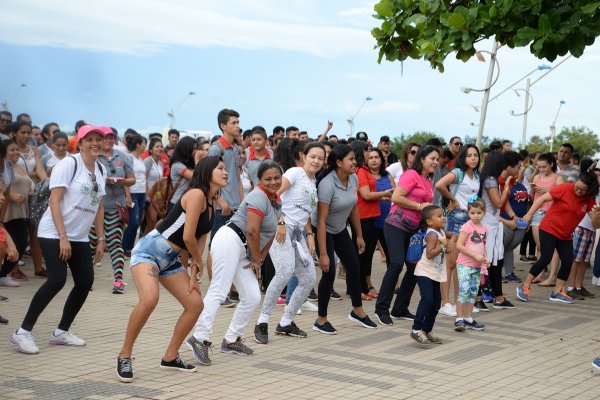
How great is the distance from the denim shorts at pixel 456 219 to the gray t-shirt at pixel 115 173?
4.27 meters

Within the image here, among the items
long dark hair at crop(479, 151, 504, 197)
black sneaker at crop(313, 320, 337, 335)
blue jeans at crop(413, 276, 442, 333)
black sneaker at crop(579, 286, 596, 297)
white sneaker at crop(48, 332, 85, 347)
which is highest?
long dark hair at crop(479, 151, 504, 197)

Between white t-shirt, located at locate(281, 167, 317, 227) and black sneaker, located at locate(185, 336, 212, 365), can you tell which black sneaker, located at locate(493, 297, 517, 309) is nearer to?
white t-shirt, located at locate(281, 167, 317, 227)

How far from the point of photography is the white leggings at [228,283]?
7.54 m

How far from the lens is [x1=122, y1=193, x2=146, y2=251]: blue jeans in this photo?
14570 mm

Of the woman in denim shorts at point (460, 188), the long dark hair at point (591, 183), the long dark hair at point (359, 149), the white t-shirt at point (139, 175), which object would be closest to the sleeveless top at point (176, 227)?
the long dark hair at point (359, 149)

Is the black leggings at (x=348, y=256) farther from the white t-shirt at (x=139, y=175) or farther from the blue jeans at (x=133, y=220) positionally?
the white t-shirt at (x=139, y=175)

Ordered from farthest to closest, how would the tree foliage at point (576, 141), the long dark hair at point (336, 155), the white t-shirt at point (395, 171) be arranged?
the tree foliage at point (576, 141) < the white t-shirt at point (395, 171) < the long dark hair at point (336, 155)

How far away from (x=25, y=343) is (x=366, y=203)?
5.08 metres

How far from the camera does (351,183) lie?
385 inches

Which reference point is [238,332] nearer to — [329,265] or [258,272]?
[258,272]

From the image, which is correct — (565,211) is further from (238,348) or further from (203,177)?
(203,177)

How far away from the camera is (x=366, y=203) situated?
1148 cm

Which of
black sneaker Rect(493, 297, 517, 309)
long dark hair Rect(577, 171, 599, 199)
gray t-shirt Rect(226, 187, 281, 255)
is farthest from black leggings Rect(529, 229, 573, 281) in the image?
gray t-shirt Rect(226, 187, 281, 255)

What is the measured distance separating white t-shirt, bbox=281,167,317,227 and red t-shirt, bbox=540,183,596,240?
4417mm
